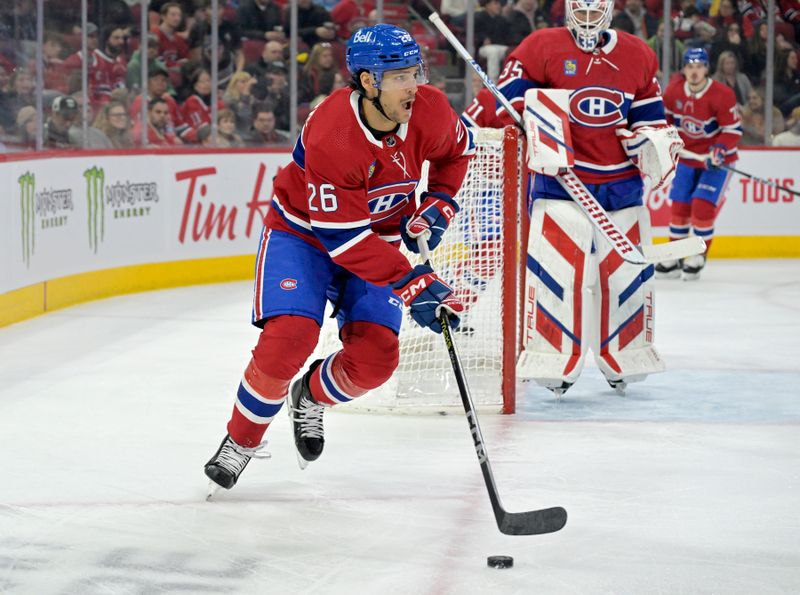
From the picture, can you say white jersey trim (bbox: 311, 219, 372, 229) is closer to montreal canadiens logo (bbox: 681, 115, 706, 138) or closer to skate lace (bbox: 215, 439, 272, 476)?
skate lace (bbox: 215, 439, 272, 476)

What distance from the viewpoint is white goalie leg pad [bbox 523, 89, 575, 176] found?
4.35 m

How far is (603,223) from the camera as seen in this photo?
14.2ft

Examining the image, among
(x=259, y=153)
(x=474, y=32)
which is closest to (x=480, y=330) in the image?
(x=259, y=153)

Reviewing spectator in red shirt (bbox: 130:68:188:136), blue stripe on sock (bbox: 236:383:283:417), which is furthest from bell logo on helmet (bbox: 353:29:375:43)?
spectator in red shirt (bbox: 130:68:188:136)

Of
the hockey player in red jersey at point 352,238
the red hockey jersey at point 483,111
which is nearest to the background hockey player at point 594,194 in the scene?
the red hockey jersey at point 483,111

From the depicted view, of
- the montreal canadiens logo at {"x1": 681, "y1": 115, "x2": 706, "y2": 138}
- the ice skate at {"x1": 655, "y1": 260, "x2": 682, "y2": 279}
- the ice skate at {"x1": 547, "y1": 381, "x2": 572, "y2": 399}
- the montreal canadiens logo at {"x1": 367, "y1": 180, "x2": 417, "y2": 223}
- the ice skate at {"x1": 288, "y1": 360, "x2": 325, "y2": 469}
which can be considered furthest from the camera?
the ice skate at {"x1": 655, "y1": 260, "x2": 682, "y2": 279}

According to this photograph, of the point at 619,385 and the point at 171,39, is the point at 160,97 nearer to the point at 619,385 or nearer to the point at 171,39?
the point at 171,39

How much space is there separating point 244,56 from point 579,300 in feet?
15.5

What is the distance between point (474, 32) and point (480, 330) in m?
4.82

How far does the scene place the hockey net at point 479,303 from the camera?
14.2 feet

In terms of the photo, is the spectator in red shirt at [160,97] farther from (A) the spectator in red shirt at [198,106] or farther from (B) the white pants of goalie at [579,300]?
(B) the white pants of goalie at [579,300]

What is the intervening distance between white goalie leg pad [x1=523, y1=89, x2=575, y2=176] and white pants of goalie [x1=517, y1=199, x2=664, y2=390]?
0.18 meters

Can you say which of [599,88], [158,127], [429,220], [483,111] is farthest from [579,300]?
[158,127]

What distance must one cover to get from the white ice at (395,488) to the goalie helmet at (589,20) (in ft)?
3.86
